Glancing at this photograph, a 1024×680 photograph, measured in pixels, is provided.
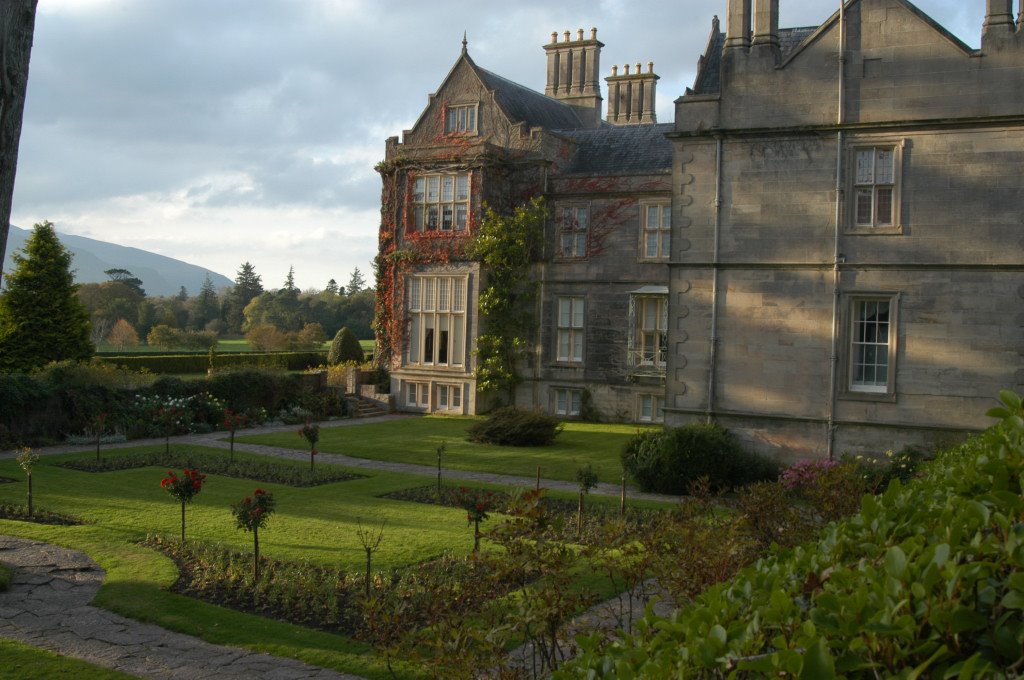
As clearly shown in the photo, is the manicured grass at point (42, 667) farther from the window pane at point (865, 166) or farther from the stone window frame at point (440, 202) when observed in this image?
the stone window frame at point (440, 202)

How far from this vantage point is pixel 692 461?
16531mm

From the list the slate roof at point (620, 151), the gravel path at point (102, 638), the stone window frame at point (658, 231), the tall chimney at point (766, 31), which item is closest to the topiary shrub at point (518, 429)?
the stone window frame at point (658, 231)

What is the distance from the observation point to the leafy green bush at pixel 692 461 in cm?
1652

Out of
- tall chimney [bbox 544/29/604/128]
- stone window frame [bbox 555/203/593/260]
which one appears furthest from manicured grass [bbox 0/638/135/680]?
tall chimney [bbox 544/29/604/128]

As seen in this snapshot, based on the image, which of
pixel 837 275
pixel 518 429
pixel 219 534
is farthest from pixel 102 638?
pixel 518 429

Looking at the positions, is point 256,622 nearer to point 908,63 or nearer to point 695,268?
point 695,268

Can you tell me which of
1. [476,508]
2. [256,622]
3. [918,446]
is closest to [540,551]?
[256,622]

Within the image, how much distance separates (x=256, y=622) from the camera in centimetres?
913

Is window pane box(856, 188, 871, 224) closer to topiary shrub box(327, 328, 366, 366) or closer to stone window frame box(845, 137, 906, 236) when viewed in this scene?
stone window frame box(845, 137, 906, 236)

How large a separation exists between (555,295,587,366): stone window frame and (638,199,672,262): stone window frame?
2.45 metres

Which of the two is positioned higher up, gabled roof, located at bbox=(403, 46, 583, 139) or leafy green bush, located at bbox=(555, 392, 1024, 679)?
gabled roof, located at bbox=(403, 46, 583, 139)

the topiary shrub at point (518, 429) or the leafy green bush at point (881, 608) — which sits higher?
the leafy green bush at point (881, 608)

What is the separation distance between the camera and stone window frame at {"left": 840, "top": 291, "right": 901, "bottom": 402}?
16453mm

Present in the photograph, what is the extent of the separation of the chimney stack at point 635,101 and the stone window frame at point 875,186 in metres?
23.7
